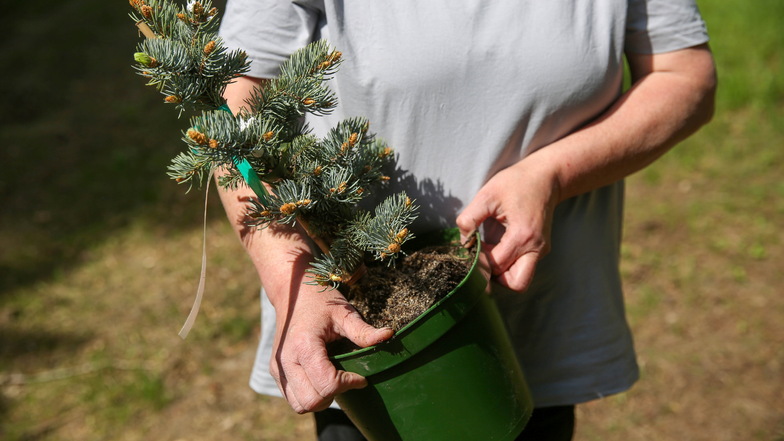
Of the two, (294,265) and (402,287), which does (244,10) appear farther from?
(402,287)

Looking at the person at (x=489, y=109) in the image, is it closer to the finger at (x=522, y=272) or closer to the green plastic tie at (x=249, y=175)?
the finger at (x=522, y=272)

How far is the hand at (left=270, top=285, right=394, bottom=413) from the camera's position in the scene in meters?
1.16

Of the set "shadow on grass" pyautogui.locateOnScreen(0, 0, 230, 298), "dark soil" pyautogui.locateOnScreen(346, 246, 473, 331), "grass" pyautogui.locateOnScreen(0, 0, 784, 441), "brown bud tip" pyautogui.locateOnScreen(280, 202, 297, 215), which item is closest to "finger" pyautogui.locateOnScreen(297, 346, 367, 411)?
"dark soil" pyautogui.locateOnScreen(346, 246, 473, 331)

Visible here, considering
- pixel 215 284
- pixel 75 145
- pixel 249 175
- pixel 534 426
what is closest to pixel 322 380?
pixel 249 175

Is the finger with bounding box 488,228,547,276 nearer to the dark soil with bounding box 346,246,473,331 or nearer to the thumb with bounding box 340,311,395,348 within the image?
the dark soil with bounding box 346,246,473,331

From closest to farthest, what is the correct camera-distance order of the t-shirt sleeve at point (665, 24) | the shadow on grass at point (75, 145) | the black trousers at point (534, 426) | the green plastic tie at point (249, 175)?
the green plastic tie at point (249, 175)
the t-shirt sleeve at point (665, 24)
the black trousers at point (534, 426)
the shadow on grass at point (75, 145)

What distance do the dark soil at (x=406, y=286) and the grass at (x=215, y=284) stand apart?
1.97m

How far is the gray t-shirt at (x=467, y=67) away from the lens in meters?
1.32

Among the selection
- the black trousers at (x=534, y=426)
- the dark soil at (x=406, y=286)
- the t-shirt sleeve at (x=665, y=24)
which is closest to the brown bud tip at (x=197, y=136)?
A: the dark soil at (x=406, y=286)

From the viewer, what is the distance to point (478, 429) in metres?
1.29

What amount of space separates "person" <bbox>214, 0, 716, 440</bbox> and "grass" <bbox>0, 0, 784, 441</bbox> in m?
1.91

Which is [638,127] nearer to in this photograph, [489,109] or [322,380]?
[489,109]

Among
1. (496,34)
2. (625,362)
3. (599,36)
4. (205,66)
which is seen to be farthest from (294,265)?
(625,362)

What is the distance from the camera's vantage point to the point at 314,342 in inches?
46.4
